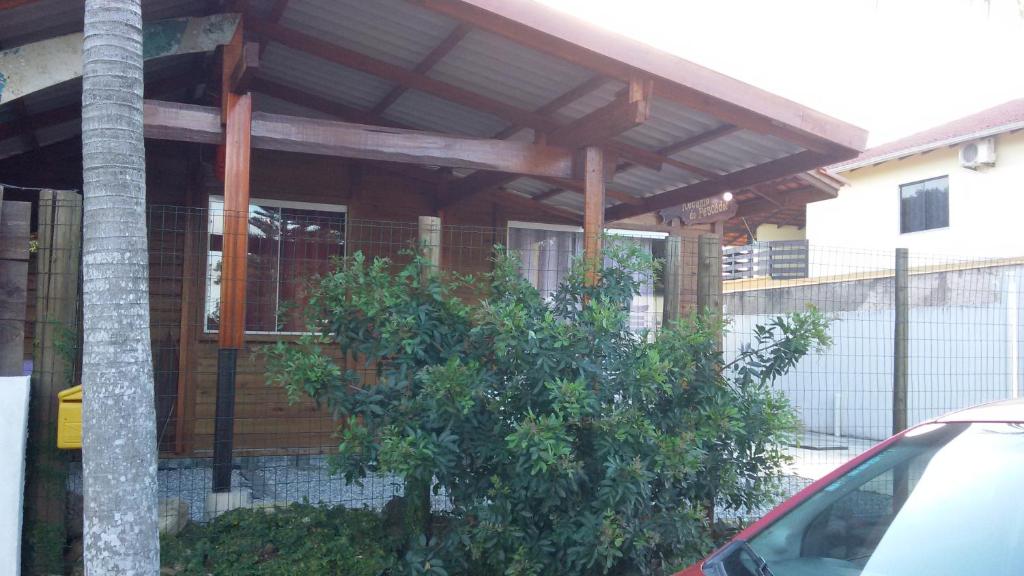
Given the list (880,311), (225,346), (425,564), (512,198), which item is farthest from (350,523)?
(880,311)

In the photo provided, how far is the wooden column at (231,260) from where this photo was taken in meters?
5.65

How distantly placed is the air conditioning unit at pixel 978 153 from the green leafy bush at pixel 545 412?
48.8 ft

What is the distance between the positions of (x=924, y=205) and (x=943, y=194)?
0.60 m

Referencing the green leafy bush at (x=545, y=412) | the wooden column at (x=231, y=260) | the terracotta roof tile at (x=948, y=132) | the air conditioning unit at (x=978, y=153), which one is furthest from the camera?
the terracotta roof tile at (x=948, y=132)

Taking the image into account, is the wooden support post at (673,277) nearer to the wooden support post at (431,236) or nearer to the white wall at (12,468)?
the wooden support post at (431,236)

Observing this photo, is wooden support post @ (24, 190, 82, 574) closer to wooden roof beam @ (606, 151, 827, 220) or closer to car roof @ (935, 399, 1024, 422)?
car roof @ (935, 399, 1024, 422)

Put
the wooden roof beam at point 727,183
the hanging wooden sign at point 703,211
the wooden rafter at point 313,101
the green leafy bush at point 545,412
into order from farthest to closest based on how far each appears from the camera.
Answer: the hanging wooden sign at point 703,211 < the wooden rafter at point 313,101 < the wooden roof beam at point 727,183 < the green leafy bush at point 545,412

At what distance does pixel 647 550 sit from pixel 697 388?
3.12 feet

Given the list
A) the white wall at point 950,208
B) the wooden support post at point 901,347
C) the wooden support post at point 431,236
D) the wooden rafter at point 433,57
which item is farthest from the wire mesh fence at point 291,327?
the white wall at point 950,208

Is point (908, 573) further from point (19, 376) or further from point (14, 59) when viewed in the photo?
point (14, 59)

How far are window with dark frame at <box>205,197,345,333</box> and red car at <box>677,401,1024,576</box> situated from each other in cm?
690

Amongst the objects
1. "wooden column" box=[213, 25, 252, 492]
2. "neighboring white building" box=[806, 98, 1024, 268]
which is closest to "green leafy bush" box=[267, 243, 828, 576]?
"wooden column" box=[213, 25, 252, 492]

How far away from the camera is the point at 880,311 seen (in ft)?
40.2

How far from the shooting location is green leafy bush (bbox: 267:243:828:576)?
4340mm
